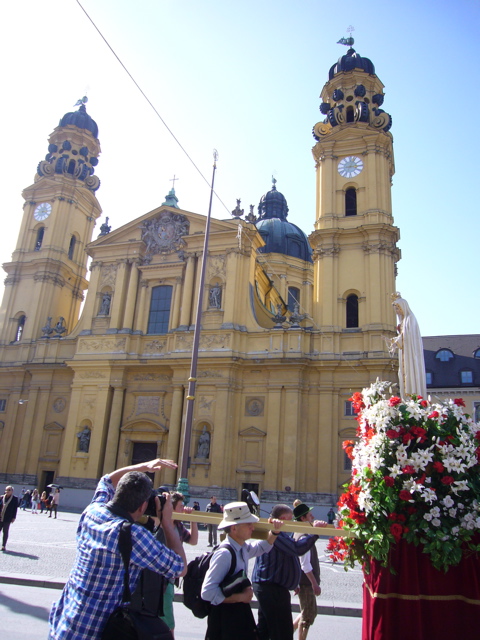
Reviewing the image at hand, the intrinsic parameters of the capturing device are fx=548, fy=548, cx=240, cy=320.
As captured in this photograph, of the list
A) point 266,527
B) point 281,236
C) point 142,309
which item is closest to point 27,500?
point 142,309

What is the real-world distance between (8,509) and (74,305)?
1003 inches

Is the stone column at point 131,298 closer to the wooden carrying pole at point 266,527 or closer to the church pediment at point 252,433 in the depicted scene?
the church pediment at point 252,433

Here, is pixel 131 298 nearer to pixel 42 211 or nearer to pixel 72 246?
pixel 72 246

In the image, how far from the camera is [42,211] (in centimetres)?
3769

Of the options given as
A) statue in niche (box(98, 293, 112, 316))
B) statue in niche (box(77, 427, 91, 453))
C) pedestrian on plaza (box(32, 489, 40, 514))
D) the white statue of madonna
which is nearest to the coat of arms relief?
statue in niche (box(98, 293, 112, 316))

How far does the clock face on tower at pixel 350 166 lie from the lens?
102 ft

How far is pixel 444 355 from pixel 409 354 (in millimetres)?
34088

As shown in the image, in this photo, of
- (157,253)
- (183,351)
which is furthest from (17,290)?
(183,351)

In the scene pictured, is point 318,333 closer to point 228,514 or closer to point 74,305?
point 74,305

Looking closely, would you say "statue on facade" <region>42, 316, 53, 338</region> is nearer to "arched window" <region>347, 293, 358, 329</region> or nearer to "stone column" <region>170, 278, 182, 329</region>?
"stone column" <region>170, 278, 182, 329</region>

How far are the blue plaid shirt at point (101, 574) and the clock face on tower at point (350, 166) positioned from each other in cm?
3012

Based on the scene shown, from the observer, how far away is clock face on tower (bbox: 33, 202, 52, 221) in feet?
123

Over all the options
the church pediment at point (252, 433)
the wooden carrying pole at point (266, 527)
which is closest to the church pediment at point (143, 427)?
the church pediment at point (252, 433)

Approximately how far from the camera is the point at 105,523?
3436 mm
